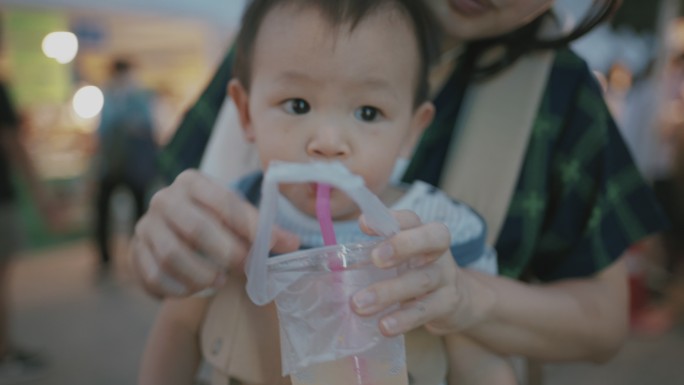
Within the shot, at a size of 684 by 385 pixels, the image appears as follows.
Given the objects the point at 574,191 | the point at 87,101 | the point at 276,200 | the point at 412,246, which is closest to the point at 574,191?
the point at 574,191

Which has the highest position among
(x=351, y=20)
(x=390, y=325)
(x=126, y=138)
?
(x=351, y=20)

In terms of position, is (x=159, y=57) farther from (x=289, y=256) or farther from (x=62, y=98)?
(x=289, y=256)

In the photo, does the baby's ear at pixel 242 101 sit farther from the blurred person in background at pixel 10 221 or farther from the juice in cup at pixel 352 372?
the blurred person in background at pixel 10 221

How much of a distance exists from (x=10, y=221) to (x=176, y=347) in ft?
8.04

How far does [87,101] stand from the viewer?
7.10 metres

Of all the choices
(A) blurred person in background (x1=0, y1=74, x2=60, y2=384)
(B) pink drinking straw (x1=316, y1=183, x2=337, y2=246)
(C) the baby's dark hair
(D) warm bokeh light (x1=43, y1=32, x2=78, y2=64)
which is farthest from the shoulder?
(D) warm bokeh light (x1=43, y1=32, x2=78, y2=64)

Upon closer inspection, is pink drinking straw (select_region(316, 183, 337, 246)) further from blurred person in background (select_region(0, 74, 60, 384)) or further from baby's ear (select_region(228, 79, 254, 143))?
blurred person in background (select_region(0, 74, 60, 384))

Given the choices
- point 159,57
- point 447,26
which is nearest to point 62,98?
point 159,57

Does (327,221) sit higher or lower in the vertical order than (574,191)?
higher

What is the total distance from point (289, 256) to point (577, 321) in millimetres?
578

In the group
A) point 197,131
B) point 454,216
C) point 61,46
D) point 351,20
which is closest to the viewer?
point 351,20

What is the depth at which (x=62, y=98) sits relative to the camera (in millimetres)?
6555

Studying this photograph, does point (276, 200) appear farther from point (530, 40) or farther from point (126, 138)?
point (126, 138)

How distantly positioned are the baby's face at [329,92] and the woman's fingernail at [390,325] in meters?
0.17
